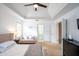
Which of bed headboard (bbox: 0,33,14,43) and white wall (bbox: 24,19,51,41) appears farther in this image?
white wall (bbox: 24,19,51,41)

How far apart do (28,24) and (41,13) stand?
156 cm

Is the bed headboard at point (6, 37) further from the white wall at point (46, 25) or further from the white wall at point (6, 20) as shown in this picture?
the white wall at point (46, 25)

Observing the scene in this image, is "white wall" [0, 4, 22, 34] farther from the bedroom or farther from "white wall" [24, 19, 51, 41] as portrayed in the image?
"white wall" [24, 19, 51, 41]

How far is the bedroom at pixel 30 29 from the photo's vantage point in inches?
137

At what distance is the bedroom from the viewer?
347 centimetres

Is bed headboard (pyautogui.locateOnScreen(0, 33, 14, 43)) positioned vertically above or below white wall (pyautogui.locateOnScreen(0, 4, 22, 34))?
below

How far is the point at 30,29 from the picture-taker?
227 inches

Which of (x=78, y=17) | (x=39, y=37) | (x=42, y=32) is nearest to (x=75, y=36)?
(x=78, y=17)

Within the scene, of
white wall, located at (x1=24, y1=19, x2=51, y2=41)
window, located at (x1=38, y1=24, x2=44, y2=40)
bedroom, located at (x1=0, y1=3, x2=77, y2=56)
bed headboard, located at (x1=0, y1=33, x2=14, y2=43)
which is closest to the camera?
bedroom, located at (x1=0, y1=3, x2=77, y2=56)

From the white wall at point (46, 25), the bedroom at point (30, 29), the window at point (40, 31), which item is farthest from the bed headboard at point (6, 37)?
the window at point (40, 31)

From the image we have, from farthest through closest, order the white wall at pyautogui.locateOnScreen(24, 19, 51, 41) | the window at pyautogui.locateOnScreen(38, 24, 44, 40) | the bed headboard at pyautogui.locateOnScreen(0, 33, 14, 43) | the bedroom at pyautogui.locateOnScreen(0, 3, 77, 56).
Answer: the window at pyautogui.locateOnScreen(38, 24, 44, 40), the white wall at pyautogui.locateOnScreen(24, 19, 51, 41), the bed headboard at pyautogui.locateOnScreen(0, 33, 14, 43), the bedroom at pyautogui.locateOnScreen(0, 3, 77, 56)

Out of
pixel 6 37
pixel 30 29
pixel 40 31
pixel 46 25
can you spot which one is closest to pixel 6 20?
pixel 6 37

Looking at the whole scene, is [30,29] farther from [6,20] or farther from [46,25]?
[6,20]

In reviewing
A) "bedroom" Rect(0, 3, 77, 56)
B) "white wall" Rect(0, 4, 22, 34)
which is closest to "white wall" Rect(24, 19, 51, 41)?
"bedroom" Rect(0, 3, 77, 56)
